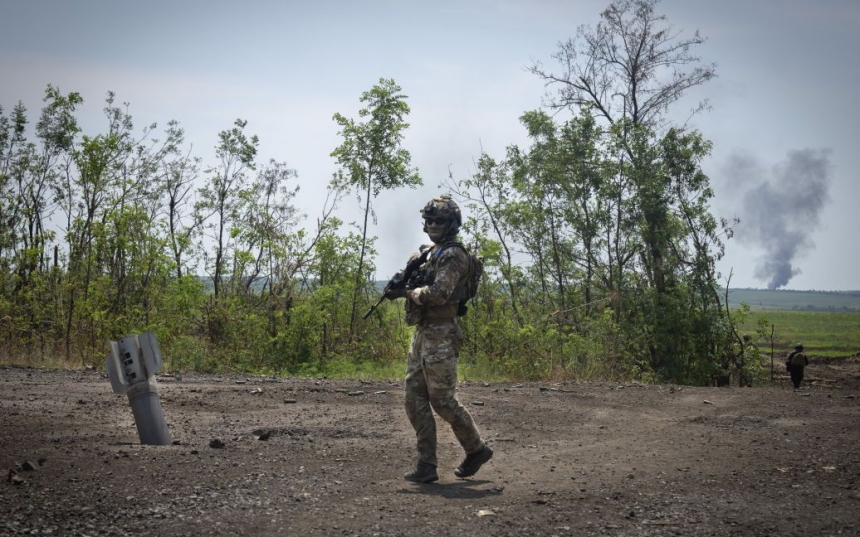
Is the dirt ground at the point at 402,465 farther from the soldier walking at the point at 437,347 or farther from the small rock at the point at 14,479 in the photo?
the soldier walking at the point at 437,347

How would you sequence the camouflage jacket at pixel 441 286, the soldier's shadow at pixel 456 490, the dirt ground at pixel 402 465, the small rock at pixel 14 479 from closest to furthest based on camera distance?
the dirt ground at pixel 402 465 < the small rock at pixel 14 479 < the soldier's shadow at pixel 456 490 < the camouflage jacket at pixel 441 286

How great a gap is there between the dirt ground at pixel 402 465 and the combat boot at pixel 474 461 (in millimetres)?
81

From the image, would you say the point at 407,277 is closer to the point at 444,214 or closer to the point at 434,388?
the point at 444,214

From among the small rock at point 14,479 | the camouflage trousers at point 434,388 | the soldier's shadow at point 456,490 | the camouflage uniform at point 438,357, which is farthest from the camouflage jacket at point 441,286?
the small rock at point 14,479

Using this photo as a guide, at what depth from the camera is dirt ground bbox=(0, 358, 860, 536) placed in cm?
505

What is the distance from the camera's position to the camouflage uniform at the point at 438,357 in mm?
6234

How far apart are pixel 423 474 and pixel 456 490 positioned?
37 centimetres

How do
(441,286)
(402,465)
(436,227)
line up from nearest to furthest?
(441,286), (436,227), (402,465)

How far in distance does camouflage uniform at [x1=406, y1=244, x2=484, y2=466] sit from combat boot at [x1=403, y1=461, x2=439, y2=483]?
0.04 metres

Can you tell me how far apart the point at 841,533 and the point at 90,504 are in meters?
4.53

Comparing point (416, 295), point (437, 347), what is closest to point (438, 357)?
point (437, 347)

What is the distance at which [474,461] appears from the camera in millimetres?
6422

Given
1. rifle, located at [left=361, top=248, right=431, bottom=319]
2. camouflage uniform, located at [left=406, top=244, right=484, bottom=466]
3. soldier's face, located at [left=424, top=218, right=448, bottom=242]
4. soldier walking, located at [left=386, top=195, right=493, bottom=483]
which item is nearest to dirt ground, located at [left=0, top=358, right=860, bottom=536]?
soldier walking, located at [left=386, top=195, right=493, bottom=483]

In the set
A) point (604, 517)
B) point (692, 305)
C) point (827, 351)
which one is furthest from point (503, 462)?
point (827, 351)
